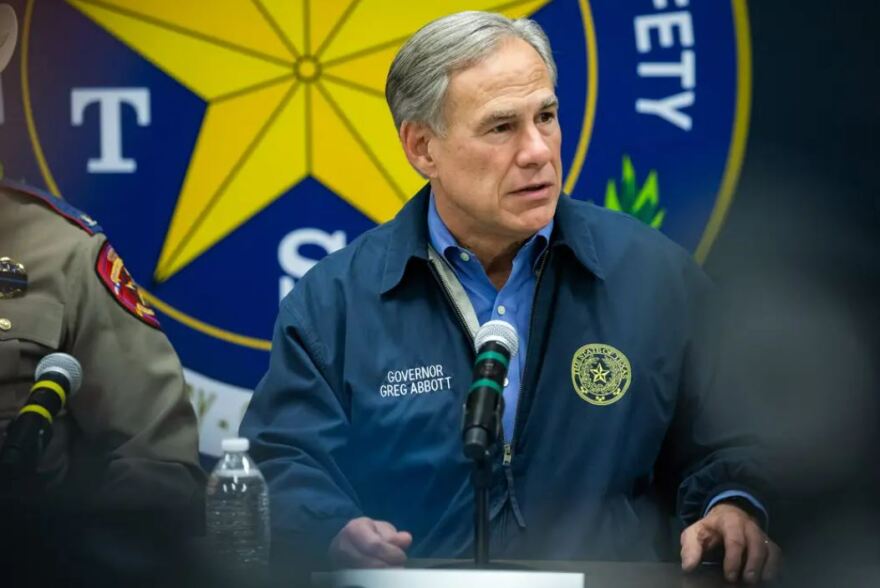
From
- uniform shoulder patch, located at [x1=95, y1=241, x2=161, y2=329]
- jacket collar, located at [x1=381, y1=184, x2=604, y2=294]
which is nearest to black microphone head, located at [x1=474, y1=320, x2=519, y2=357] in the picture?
jacket collar, located at [x1=381, y1=184, x2=604, y2=294]

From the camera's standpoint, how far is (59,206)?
2898mm

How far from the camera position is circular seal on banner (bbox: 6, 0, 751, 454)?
3.19 m

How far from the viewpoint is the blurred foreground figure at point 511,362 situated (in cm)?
250

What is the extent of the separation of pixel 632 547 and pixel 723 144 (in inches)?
41.2

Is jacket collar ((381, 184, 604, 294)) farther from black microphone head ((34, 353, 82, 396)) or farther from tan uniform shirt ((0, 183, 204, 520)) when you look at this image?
black microphone head ((34, 353, 82, 396))

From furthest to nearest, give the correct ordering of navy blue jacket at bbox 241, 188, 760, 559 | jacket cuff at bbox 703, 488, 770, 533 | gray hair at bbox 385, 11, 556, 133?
gray hair at bbox 385, 11, 556, 133 < navy blue jacket at bbox 241, 188, 760, 559 < jacket cuff at bbox 703, 488, 770, 533

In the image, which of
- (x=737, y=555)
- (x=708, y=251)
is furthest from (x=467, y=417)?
(x=708, y=251)

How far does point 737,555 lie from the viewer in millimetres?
2119

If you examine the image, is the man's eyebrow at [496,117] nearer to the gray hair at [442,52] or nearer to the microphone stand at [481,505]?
the gray hair at [442,52]

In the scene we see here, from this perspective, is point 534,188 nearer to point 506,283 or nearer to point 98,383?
point 506,283

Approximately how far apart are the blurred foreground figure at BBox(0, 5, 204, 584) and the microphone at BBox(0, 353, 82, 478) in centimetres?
46

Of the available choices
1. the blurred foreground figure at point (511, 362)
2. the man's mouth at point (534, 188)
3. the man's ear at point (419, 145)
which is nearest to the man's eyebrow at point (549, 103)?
the blurred foreground figure at point (511, 362)

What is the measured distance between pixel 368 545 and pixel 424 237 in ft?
2.36

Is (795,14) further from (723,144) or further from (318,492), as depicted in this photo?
(318,492)
